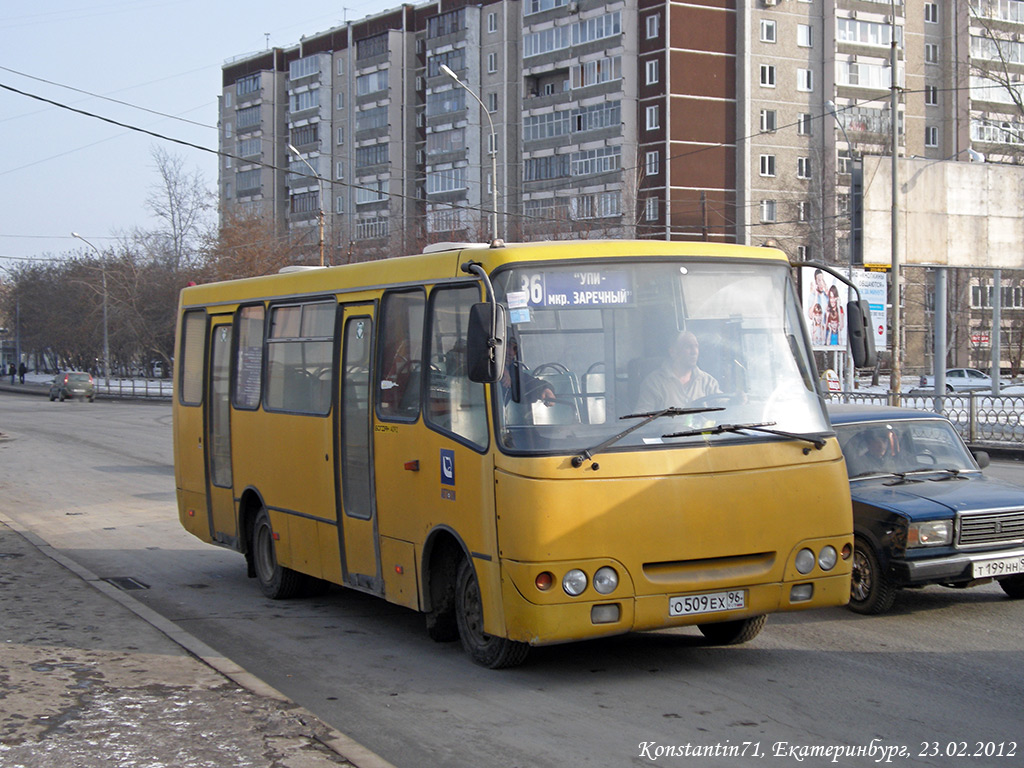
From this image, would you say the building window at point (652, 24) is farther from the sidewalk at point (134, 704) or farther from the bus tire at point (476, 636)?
the bus tire at point (476, 636)

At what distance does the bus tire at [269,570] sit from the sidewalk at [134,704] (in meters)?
1.41

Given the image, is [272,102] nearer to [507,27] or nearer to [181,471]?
[507,27]

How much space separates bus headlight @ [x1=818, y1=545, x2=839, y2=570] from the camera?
707cm

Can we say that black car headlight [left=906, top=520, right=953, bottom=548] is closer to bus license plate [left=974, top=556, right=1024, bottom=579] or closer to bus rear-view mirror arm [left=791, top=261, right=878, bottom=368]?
bus license plate [left=974, top=556, right=1024, bottom=579]

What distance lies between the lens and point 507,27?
264ft

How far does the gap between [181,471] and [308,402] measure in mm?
3529

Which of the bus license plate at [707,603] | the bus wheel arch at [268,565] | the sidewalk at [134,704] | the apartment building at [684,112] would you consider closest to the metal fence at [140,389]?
the apartment building at [684,112]

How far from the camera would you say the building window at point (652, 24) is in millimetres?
71875

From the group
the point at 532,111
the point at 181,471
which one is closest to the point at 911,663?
the point at 181,471

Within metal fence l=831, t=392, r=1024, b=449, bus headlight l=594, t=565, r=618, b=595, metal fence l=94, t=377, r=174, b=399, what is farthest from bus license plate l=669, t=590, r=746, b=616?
metal fence l=94, t=377, r=174, b=399

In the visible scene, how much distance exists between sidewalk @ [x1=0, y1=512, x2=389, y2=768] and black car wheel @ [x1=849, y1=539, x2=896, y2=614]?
4.29 metres

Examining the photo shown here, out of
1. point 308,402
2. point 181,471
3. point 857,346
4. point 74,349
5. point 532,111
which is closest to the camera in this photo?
point 857,346

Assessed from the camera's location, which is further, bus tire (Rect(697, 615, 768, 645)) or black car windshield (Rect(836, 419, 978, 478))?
black car windshield (Rect(836, 419, 978, 478))

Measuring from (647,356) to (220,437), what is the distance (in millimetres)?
5604
